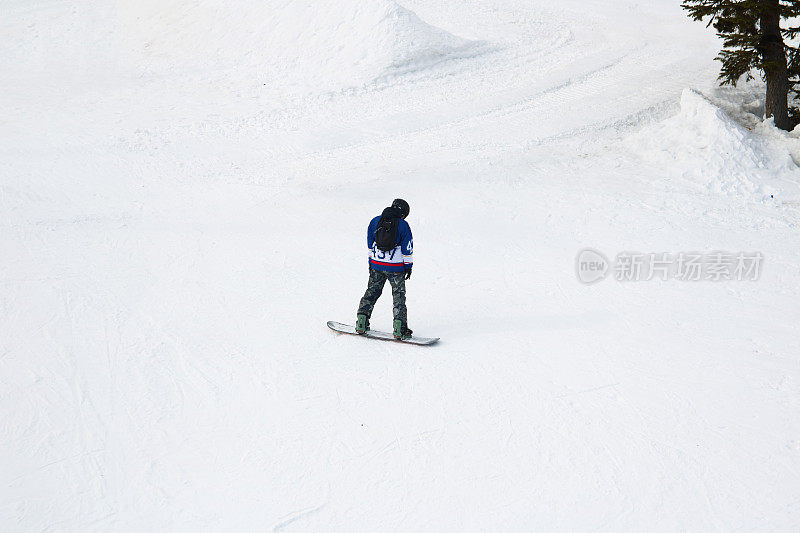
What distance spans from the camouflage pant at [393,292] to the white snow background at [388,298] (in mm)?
458

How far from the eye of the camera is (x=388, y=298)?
877 cm

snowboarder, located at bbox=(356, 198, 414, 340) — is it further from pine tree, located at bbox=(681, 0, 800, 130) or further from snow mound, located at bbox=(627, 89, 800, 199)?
pine tree, located at bbox=(681, 0, 800, 130)

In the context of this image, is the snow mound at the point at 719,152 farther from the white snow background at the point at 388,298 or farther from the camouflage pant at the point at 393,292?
the camouflage pant at the point at 393,292

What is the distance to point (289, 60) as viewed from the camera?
18250mm

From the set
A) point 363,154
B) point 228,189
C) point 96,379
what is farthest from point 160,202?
point 96,379

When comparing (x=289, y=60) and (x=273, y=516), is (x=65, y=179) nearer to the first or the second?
(x=289, y=60)

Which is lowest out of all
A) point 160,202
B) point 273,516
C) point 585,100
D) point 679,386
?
point 273,516

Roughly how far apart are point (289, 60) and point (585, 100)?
914cm

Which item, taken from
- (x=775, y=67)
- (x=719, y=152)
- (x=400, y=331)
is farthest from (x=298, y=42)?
(x=400, y=331)

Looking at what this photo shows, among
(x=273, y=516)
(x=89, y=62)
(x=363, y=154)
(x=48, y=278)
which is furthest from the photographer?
(x=89, y=62)

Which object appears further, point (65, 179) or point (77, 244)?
point (65, 179)

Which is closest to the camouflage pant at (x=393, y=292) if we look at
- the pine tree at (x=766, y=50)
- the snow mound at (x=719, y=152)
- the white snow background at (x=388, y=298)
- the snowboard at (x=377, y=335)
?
the snowboard at (x=377, y=335)

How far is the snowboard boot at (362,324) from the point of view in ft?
23.9

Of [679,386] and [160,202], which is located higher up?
[160,202]
